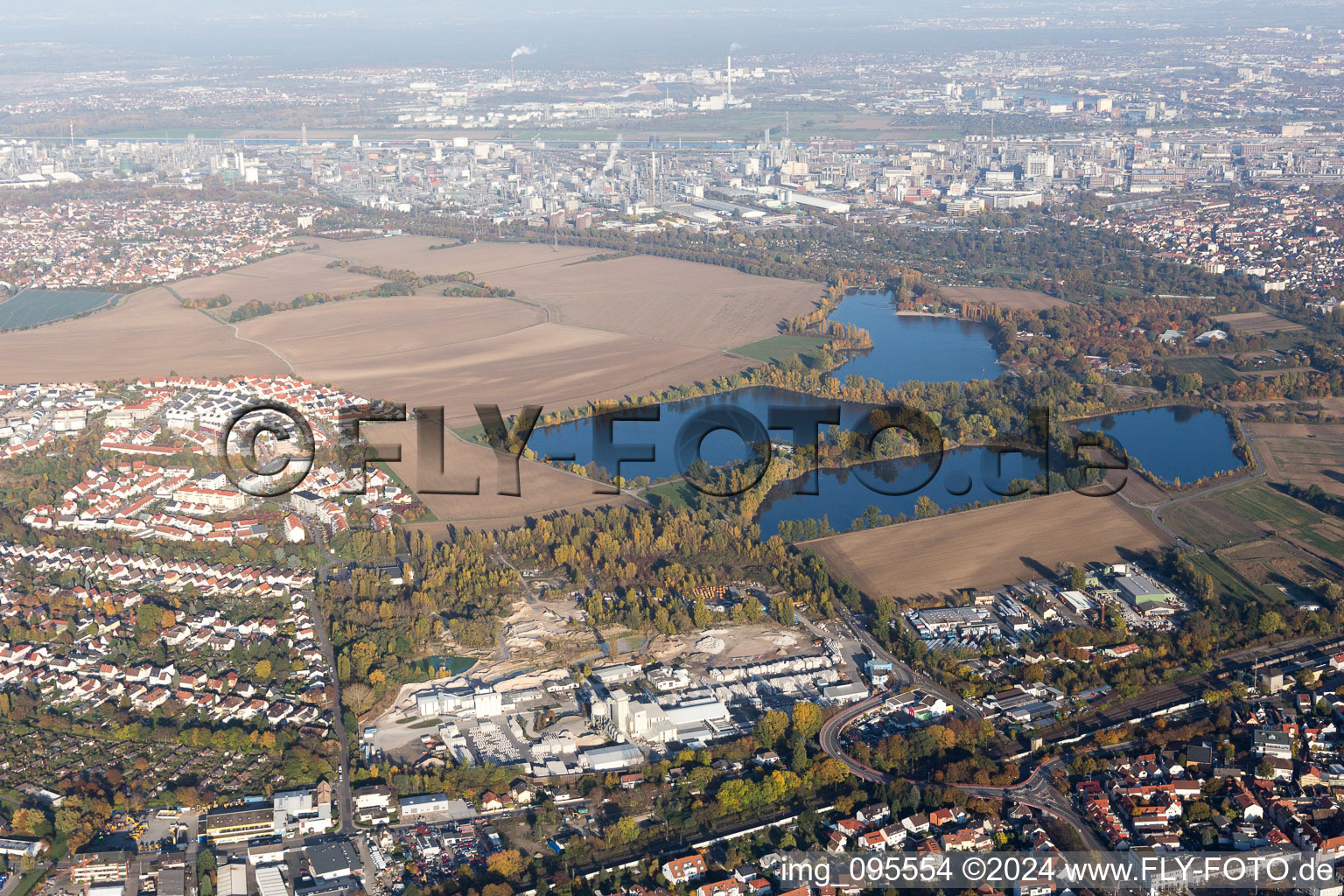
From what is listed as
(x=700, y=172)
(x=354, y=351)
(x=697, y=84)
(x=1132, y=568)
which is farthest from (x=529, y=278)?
(x=697, y=84)

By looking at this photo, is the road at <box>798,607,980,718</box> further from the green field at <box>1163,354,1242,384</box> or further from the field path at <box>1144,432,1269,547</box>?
the green field at <box>1163,354,1242,384</box>

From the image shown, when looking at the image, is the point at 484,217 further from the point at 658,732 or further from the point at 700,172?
the point at 658,732

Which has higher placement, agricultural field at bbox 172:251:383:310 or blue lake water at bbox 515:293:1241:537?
agricultural field at bbox 172:251:383:310

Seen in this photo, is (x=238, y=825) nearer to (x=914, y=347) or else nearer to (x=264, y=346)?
(x=264, y=346)

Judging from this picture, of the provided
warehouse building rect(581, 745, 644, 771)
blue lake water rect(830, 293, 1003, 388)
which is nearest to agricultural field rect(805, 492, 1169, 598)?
warehouse building rect(581, 745, 644, 771)

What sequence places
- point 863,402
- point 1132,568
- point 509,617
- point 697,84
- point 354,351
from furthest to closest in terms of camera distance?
point 697,84, point 354,351, point 863,402, point 1132,568, point 509,617

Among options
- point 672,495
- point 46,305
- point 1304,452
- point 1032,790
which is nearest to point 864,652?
point 1032,790
